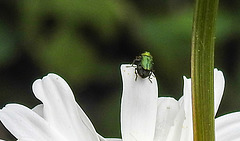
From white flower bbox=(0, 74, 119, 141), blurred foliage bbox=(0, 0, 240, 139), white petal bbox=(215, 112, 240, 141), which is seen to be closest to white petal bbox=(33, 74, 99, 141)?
white flower bbox=(0, 74, 119, 141)

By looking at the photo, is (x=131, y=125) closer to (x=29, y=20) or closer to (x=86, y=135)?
(x=86, y=135)

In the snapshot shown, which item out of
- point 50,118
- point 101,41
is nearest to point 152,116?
point 50,118

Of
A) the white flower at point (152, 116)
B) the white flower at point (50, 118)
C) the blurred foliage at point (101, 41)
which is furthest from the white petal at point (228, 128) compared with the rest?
the blurred foliage at point (101, 41)

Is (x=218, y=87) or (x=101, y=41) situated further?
(x=101, y=41)

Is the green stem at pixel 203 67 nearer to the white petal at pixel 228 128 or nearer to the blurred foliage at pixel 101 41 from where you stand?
the white petal at pixel 228 128

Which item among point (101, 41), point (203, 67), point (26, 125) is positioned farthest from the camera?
point (101, 41)

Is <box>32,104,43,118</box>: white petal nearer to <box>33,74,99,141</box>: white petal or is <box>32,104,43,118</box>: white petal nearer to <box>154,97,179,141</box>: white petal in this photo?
<box>33,74,99,141</box>: white petal

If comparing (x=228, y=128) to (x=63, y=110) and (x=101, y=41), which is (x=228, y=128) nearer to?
(x=63, y=110)
